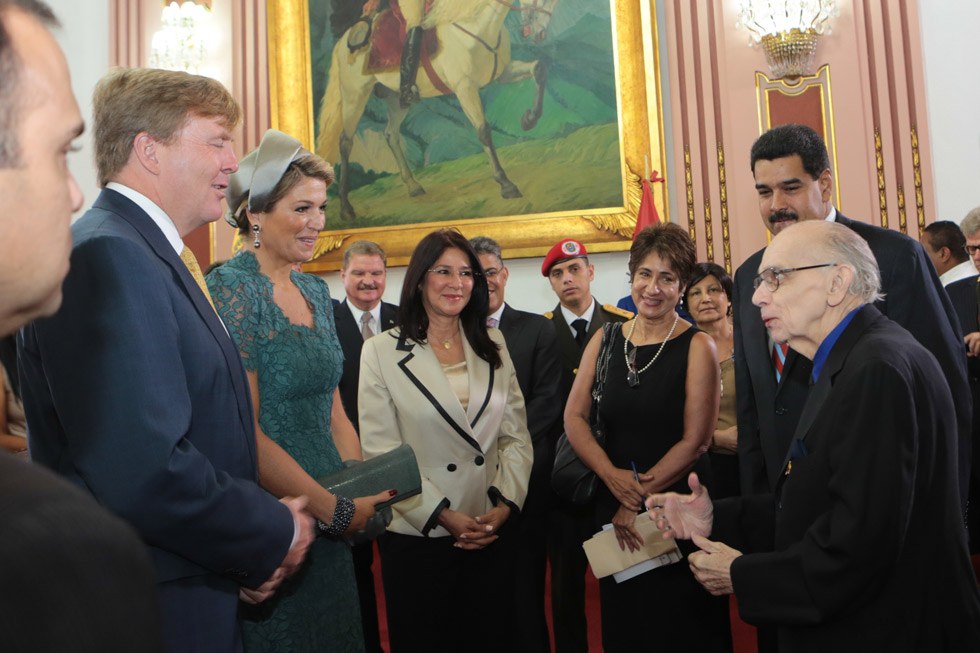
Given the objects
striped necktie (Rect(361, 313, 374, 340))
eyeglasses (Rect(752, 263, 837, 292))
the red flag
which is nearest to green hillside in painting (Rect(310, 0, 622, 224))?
the red flag

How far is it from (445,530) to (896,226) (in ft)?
15.4

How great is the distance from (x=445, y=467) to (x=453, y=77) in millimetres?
4841

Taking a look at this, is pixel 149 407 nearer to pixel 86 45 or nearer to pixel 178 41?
pixel 178 41

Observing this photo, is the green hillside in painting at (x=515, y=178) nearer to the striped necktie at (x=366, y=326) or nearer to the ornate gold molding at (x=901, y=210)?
the ornate gold molding at (x=901, y=210)

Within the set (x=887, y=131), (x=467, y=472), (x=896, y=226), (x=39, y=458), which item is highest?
(x=887, y=131)

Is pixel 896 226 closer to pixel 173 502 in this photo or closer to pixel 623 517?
pixel 623 517

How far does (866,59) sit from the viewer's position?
20.5 feet

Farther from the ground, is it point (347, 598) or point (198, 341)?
point (198, 341)

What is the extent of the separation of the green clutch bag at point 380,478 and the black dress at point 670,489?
1.08m

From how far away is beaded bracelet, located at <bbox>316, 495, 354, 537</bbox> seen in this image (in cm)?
220

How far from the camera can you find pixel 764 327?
2885 millimetres

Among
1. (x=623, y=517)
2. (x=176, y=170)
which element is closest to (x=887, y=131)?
(x=623, y=517)

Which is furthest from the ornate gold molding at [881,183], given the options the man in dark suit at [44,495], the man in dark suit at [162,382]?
the man in dark suit at [44,495]

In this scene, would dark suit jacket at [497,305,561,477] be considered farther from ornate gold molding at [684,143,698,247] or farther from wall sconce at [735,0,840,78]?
wall sconce at [735,0,840,78]
